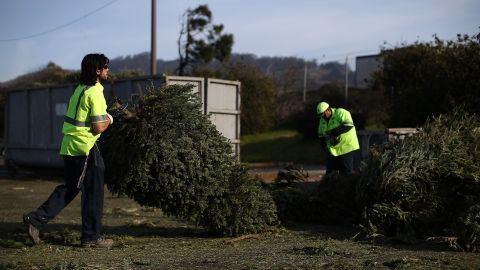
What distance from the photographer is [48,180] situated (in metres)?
16.6

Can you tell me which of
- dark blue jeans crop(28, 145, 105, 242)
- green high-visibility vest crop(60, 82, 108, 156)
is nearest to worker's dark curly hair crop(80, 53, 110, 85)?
green high-visibility vest crop(60, 82, 108, 156)

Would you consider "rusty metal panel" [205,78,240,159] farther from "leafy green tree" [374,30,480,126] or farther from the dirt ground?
the dirt ground

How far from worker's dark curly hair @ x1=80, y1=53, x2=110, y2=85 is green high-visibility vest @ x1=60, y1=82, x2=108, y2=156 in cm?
11

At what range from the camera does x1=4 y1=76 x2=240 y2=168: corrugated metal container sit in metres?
14.4

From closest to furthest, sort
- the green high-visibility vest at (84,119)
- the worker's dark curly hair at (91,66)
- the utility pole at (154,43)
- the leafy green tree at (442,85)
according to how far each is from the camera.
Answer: the green high-visibility vest at (84,119), the worker's dark curly hair at (91,66), the leafy green tree at (442,85), the utility pole at (154,43)

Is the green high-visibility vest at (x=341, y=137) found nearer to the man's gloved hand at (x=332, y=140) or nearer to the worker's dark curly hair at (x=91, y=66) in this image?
the man's gloved hand at (x=332, y=140)

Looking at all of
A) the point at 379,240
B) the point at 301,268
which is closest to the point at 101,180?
the point at 301,268

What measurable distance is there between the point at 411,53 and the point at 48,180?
15060mm

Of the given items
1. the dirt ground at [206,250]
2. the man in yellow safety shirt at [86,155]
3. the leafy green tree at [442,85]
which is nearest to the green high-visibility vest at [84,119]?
the man in yellow safety shirt at [86,155]

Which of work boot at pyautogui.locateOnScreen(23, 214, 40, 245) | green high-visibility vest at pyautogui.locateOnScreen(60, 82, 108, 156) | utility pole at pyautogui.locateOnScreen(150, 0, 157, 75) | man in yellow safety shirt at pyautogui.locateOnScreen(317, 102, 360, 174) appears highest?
utility pole at pyautogui.locateOnScreen(150, 0, 157, 75)

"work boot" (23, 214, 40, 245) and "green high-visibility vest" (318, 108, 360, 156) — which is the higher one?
"green high-visibility vest" (318, 108, 360, 156)

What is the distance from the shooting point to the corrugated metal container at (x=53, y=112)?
14445mm

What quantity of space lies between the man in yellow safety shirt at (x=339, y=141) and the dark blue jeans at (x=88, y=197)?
4763 millimetres

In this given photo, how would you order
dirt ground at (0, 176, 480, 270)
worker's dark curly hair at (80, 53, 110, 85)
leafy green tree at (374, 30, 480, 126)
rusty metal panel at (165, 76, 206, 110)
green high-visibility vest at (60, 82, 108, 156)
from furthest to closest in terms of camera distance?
1. leafy green tree at (374, 30, 480, 126)
2. rusty metal panel at (165, 76, 206, 110)
3. worker's dark curly hair at (80, 53, 110, 85)
4. green high-visibility vest at (60, 82, 108, 156)
5. dirt ground at (0, 176, 480, 270)
